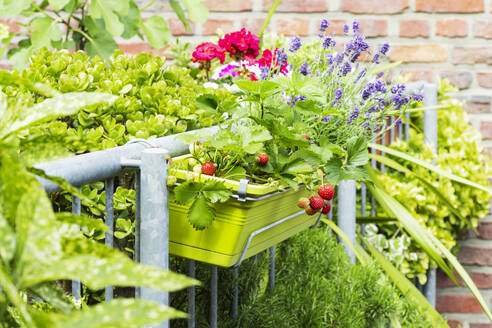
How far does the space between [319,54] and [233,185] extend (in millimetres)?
467

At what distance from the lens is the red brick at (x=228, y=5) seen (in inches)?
86.3

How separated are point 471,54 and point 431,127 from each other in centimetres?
38

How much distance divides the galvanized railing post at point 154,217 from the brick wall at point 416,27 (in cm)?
155

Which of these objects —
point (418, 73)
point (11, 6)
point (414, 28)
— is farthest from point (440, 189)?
point (11, 6)

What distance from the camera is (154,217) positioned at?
0.76 m

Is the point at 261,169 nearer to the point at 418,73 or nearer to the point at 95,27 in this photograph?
the point at 95,27

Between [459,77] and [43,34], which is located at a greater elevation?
[43,34]

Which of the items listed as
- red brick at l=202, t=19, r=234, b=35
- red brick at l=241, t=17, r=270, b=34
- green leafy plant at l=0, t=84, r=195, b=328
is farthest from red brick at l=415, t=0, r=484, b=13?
green leafy plant at l=0, t=84, r=195, b=328

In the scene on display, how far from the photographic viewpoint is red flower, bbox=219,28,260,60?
1.55 m

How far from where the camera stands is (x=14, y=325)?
0.52 metres

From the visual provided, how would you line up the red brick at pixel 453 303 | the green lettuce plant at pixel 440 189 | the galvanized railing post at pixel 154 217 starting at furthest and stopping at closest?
the red brick at pixel 453 303 < the green lettuce plant at pixel 440 189 < the galvanized railing post at pixel 154 217

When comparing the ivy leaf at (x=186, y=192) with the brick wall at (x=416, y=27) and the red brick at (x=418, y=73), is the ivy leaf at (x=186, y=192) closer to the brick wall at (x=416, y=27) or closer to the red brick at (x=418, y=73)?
the brick wall at (x=416, y=27)

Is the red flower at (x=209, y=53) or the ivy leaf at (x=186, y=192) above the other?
the red flower at (x=209, y=53)

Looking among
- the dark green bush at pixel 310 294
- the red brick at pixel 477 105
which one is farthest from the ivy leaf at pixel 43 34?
the red brick at pixel 477 105
